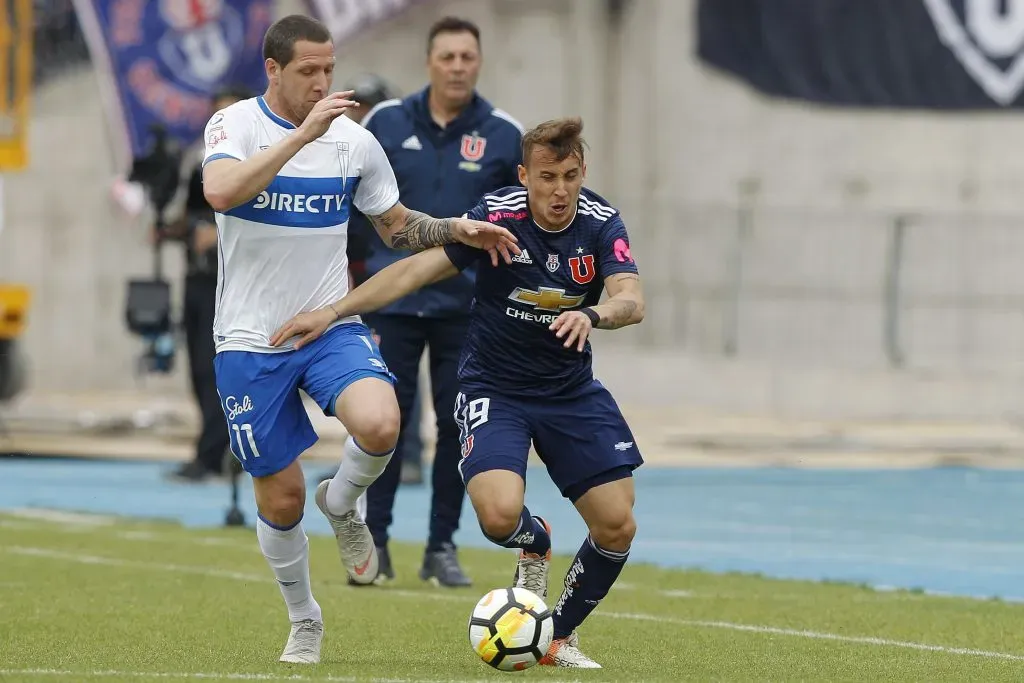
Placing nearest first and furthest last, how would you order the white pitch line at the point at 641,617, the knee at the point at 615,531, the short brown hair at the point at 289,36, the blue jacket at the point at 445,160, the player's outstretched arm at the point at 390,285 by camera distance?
the knee at the point at 615,531 < the short brown hair at the point at 289,36 < the player's outstretched arm at the point at 390,285 < the white pitch line at the point at 641,617 < the blue jacket at the point at 445,160

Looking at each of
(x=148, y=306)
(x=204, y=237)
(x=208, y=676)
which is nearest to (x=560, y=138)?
(x=208, y=676)

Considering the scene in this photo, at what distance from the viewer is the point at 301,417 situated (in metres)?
7.76

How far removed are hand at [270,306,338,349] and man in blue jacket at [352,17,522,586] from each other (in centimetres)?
248

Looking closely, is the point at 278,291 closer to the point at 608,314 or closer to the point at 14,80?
the point at 608,314

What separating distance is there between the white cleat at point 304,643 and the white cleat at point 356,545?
2.48ft

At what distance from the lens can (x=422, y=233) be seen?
7.89m

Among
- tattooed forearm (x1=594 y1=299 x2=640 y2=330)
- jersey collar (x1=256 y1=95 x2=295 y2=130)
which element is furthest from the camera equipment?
tattooed forearm (x1=594 y1=299 x2=640 y2=330)

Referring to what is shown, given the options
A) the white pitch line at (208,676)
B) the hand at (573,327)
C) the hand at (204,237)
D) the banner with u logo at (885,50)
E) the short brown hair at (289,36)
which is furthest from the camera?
the banner with u logo at (885,50)

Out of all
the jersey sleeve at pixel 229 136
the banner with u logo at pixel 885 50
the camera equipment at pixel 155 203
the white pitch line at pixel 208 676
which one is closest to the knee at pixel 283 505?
the white pitch line at pixel 208 676

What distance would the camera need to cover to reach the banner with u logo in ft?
77.9

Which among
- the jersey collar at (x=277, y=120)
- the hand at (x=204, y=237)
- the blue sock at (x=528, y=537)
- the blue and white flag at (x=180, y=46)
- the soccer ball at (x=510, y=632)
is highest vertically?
Result: the blue and white flag at (x=180, y=46)

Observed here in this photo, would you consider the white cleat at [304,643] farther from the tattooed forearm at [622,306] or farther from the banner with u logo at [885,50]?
the banner with u logo at [885,50]

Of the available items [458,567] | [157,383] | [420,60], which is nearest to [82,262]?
[157,383]

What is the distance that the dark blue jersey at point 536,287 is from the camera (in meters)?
7.69
